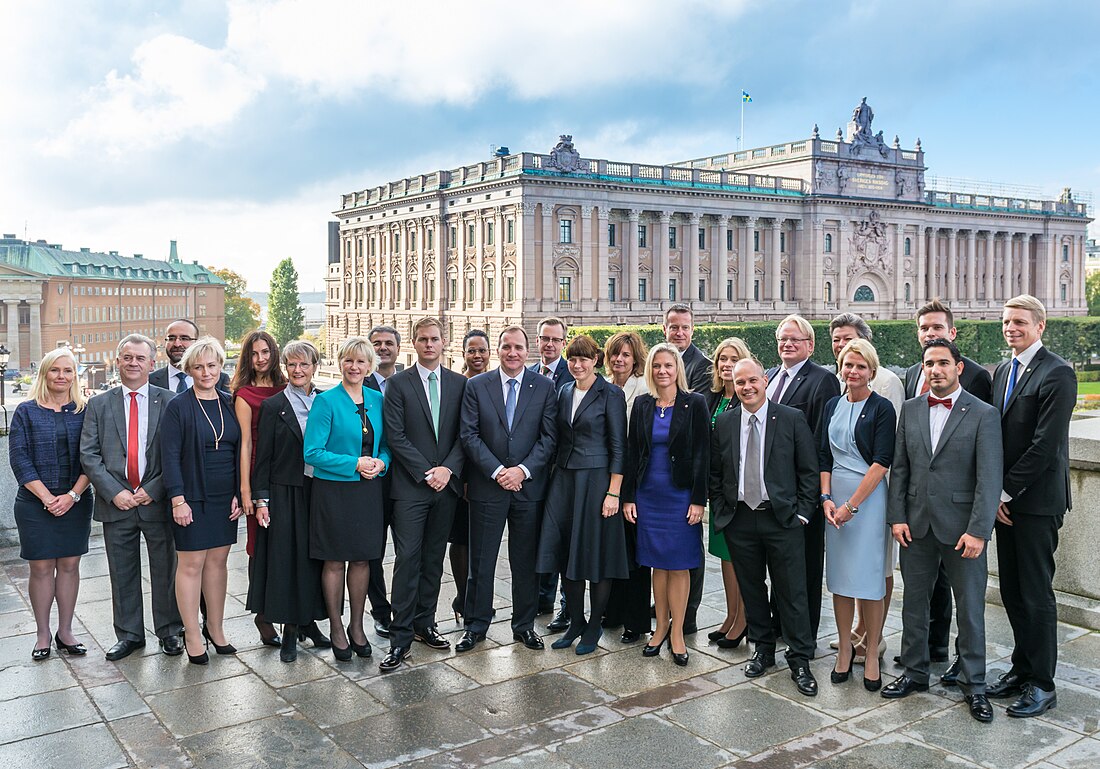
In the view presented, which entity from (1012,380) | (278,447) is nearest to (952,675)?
(1012,380)

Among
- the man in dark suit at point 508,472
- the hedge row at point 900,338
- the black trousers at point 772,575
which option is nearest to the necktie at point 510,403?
the man in dark suit at point 508,472

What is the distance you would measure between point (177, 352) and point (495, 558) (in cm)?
369

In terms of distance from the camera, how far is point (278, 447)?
7.53m

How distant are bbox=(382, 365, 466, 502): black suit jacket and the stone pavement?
1.32 m

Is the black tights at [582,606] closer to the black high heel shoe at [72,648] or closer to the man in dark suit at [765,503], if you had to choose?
the man in dark suit at [765,503]

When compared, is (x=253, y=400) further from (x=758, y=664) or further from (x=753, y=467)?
(x=758, y=664)

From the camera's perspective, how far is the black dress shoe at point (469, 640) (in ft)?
25.1

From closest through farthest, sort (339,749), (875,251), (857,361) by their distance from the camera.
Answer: (339,749)
(857,361)
(875,251)

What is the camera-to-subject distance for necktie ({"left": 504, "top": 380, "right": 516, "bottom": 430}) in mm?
7836

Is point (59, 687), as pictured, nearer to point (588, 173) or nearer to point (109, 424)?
point (109, 424)

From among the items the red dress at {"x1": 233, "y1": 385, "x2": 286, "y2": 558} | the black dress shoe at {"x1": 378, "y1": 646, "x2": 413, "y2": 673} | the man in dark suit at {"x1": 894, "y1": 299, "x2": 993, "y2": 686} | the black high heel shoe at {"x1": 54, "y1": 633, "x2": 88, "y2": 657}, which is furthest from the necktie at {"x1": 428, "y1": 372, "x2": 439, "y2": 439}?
the man in dark suit at {"x1": 894, "y1": 299, "x2": 993, "y2": 686}

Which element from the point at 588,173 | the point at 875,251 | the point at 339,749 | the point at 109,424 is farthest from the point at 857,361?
the point at 875,251

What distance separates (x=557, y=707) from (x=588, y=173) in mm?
72429

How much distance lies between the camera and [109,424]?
7.60m
